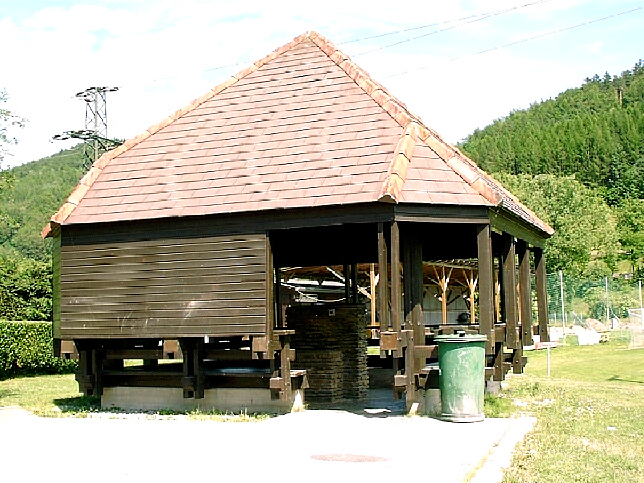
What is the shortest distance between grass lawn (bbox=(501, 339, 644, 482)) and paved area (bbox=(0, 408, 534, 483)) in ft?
1.22

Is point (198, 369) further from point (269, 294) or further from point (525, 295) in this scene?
point (525, 295)

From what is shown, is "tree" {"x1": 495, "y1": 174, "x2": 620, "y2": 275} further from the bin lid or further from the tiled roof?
the bin lid

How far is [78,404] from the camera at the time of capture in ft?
53.5

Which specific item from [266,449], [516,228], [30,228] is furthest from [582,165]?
[266,449]

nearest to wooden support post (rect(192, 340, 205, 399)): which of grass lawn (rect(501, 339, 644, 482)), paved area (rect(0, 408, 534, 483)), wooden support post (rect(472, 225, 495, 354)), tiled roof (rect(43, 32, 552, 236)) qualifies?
paved area (rect(0, 408, 534, 483))

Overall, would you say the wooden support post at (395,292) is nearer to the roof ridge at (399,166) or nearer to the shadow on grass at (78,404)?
the roof ridge at (399,166)

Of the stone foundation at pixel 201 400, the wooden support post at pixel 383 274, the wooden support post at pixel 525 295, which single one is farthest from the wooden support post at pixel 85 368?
the wooden support post at pixel 525 295

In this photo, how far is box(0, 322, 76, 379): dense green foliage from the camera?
25875 mm

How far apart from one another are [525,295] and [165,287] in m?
7.00

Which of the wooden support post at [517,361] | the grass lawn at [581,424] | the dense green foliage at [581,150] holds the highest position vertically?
the dense green foliage at [581,150]

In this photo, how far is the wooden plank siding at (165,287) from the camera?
13.2 meters

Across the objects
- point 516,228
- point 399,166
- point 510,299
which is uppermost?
point 399,166

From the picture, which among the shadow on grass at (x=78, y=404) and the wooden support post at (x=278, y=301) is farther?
the wooden support post at (x=278, y=301)

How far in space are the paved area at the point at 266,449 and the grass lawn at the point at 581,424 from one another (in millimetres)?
371
